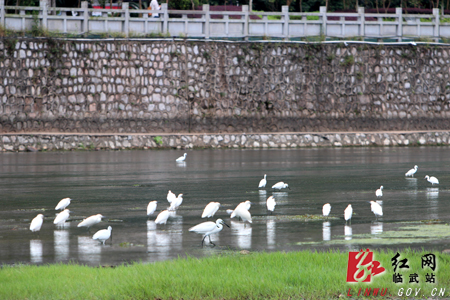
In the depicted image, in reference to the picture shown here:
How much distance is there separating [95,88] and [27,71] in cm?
301

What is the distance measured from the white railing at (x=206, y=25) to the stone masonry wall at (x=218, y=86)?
625 mm

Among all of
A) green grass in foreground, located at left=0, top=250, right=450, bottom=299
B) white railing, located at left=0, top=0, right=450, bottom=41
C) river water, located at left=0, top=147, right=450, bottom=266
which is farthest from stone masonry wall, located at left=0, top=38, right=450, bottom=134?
green grass in foreground, located at left=0, top=250, right=450, bottom=299

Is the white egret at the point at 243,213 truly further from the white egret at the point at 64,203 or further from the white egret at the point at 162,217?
the white egret at the point at 64,203

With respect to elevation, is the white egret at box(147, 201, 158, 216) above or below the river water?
above

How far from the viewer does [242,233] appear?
10031mm

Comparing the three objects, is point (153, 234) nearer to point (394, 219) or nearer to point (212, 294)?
point (212, 294)

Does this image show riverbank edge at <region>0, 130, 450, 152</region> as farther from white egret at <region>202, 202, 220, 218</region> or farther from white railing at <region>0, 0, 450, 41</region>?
white egret at <region>202, 202, 220, 218</region>

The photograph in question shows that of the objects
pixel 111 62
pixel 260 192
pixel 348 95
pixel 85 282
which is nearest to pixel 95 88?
pixel 111 62

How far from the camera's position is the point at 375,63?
32.9m

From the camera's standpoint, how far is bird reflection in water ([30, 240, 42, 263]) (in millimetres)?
8225

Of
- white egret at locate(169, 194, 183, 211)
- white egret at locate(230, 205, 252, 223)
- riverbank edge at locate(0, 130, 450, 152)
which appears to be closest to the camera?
white egret at locate(230, 205, 252, 223)

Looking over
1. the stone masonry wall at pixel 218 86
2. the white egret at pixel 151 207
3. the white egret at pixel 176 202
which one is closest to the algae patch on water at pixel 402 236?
the white egret at pixel 151 207

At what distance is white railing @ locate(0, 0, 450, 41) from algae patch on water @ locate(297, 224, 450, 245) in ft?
71.6

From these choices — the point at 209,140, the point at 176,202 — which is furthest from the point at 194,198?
the point at 209,140
